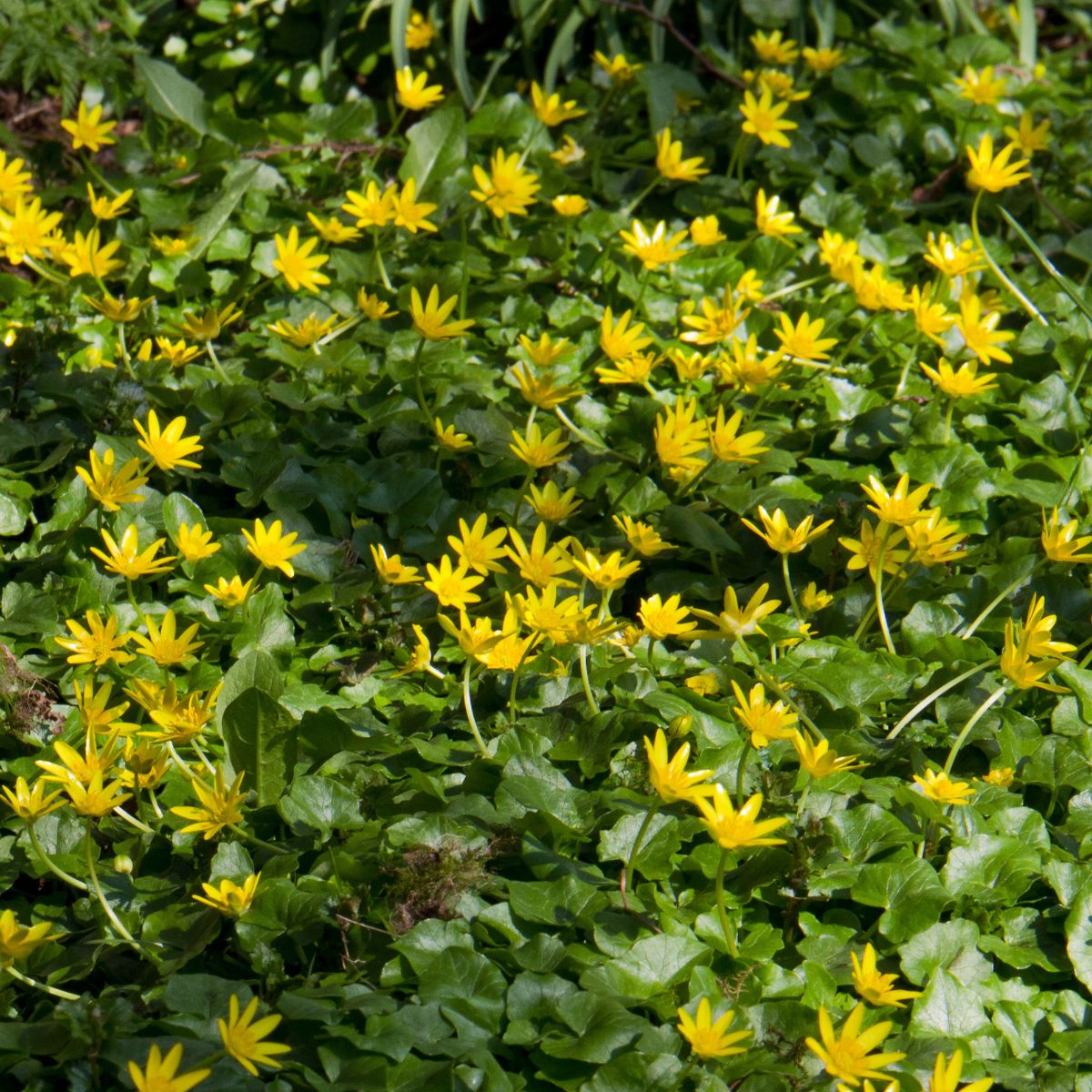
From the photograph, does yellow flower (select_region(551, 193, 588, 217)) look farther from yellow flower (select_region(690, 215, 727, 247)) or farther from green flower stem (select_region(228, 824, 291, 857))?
green flower stem (select_region(228, 824, 291, 857))

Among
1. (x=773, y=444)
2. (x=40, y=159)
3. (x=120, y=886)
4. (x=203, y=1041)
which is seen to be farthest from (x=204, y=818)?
(x=40, y=159)

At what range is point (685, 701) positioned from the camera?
245 centimetres

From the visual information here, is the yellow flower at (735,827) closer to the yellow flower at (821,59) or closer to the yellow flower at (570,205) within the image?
the yellow flower at (570,205)

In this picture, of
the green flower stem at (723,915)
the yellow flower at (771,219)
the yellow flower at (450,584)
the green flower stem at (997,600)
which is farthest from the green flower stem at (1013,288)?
the green flower stem at (723,915)

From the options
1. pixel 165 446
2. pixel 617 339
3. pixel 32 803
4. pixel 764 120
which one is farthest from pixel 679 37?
pixel 32 803

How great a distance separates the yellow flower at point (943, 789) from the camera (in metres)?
2.20

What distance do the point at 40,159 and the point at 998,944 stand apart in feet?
10.8

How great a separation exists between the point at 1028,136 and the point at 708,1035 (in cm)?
303

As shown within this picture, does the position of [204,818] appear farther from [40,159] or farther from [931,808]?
[40,159]

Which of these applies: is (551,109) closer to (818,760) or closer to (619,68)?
(619,68)

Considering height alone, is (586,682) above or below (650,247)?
below

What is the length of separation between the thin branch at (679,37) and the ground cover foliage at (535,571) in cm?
6

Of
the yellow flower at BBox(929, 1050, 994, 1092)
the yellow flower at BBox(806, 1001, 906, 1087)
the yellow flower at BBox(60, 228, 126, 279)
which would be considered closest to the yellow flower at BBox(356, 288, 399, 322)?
the yellow flower at BBox(60, 228, 126, 279)

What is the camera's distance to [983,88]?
411 cm
